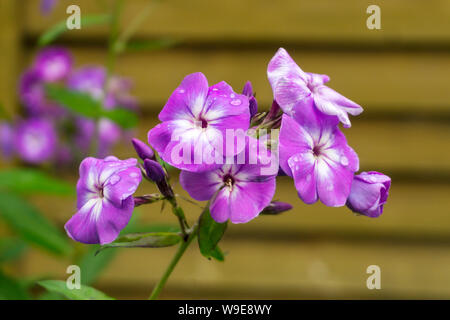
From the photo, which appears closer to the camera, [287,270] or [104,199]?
[104,199]

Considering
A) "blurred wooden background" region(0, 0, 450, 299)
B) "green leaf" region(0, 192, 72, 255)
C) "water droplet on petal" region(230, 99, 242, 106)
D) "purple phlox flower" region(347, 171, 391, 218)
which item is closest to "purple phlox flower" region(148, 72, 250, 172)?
"water droplet on petal" region(230, 99, 242, 106)

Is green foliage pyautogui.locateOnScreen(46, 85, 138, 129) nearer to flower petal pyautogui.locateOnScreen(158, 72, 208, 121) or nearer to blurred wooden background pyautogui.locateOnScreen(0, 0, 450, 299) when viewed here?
blurred wooden background pyautogui.locateOnScreen(0, 0, 450, 299)

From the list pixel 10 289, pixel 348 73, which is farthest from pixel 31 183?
pixel 348 73

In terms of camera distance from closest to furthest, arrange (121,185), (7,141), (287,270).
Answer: (121,185) < (7,141) < (287,270)

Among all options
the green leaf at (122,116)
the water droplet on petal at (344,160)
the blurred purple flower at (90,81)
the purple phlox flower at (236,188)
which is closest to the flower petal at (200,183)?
the purple phlox flower at (236,188)

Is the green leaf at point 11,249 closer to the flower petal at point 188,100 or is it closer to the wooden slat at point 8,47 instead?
the wooden slat at point 8,47

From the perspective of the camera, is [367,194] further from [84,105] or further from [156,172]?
[84,105]
